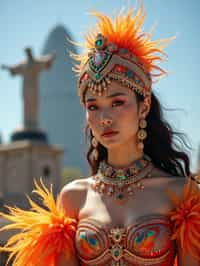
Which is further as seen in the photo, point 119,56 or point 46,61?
point 46,61

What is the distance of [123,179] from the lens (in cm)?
256

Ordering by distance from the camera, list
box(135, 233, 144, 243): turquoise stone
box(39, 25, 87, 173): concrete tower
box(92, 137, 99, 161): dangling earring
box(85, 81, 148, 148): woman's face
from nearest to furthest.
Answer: box(135, 233, 144, 243): turquoise stone → box(85, 81, 148, 148): woman's face → box(92, 137, 99, 161): dangling earring → box(39, 25, 87, 173): concrete tower

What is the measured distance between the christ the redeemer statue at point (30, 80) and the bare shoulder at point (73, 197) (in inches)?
711

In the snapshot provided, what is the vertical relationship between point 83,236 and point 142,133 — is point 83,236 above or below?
below

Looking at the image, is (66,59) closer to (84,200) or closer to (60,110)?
(60,110)

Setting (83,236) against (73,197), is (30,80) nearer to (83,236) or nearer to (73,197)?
(73,197)

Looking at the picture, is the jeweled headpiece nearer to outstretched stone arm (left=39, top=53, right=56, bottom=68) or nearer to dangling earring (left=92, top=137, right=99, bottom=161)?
dangling earring (left=92, top=137, right=99, bottom=161)

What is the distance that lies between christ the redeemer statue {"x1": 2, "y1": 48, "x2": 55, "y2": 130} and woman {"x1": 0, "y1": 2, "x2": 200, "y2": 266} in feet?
59.2

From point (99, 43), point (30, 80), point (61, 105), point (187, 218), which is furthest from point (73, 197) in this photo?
point (61, 105)

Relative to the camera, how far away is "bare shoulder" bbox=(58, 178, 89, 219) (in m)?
2.64

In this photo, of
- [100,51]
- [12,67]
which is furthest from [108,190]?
[12,67]

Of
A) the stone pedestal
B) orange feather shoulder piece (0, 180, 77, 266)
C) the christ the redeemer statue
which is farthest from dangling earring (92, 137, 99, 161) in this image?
the christ the redeemer statue

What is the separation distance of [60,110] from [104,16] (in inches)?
3644

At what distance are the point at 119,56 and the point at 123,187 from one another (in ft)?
2.59
